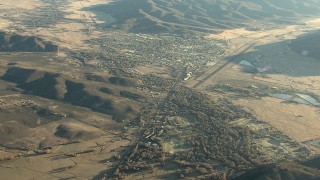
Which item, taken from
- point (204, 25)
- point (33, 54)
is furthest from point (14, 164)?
point (204, 25)

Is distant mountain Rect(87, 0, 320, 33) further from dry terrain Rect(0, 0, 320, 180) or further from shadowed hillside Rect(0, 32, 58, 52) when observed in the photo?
shadowed hillside Rect(0, 32, 58, 52)

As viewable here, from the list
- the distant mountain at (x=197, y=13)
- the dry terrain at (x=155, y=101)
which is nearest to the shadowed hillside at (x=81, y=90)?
the dry terrain at (x=155, y=101)

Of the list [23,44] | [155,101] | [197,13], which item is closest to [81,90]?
[155,101]

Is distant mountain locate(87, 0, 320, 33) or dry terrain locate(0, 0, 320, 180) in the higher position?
distant mountain locate(87, 0, 320, 33)

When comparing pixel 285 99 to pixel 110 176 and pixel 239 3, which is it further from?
pixel 239 3

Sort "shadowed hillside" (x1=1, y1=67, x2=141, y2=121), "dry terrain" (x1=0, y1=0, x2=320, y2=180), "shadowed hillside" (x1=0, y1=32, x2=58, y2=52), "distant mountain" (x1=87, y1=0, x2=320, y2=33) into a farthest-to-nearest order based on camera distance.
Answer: "distant mountain" (x1=87, y1=0, x2=320, y2=33)
"shadowed hillside" (x1=0, y1=32, x2=58, y2=52)
"shadowed hillside" (x1=1, y1=67, x2=141, y2=121)
"dry terrain" (x1=0, y1=0, x2=320, y2=180)

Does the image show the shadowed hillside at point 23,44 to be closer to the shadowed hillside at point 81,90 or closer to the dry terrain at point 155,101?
the dry terrain at point 155,101

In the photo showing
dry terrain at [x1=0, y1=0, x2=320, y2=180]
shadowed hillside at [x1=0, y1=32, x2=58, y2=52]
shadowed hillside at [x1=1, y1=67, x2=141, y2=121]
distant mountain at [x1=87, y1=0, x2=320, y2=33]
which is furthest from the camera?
distant mountain at [x1=87, y1=0, x2=320, y2=33]

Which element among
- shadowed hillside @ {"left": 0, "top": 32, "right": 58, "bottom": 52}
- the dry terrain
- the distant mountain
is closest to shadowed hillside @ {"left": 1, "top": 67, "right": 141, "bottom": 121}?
the dry terrain
